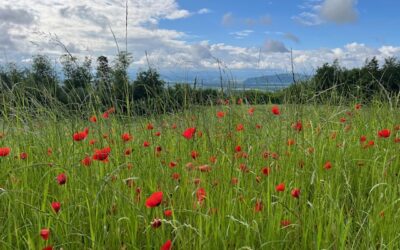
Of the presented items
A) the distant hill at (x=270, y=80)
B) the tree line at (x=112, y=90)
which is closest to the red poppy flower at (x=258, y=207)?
the tree line at (x=112, y=90)

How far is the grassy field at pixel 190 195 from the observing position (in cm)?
177

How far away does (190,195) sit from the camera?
2.15 meters

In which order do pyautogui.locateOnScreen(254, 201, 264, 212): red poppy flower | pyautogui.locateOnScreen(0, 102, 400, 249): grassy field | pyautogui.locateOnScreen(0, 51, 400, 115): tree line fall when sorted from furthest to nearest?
pyautogui.locateOnScreen(0, 51, 400, 115): tree line < pyautogui.locateOnScreen(254, 201, 264, 212): red poppy flower < pyautogui.locateOnScreen(0, 102, 400, 249): grassy field

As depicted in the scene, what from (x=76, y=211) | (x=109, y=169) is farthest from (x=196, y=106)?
(x=76, y=211)

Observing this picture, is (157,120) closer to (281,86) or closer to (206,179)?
(281,86)

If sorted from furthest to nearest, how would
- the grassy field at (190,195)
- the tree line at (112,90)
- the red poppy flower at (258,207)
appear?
the tree line at (112,90)
the red poppy flower at (258,207)
the grassy field at (190,195)

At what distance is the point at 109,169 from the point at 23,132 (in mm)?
1223

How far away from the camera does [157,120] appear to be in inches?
161

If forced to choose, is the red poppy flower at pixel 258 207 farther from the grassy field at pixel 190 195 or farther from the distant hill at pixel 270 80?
the distant hill at pixel 270 80

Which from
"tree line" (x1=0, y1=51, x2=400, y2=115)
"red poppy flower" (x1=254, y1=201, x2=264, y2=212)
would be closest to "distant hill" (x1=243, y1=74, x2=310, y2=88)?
"tree line" (x1=0, y1=51, x2=400, y2=115)

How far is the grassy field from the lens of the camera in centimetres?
177

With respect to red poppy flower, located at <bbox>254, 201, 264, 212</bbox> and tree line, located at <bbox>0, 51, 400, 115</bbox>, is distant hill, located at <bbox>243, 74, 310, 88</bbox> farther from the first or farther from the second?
red poppy flower, located at <bbox>254, 201, 264, 212</bbox>

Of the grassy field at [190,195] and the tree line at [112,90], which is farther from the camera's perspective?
the tree line at [112,90]

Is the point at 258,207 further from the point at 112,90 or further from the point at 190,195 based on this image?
the point at 112,90
